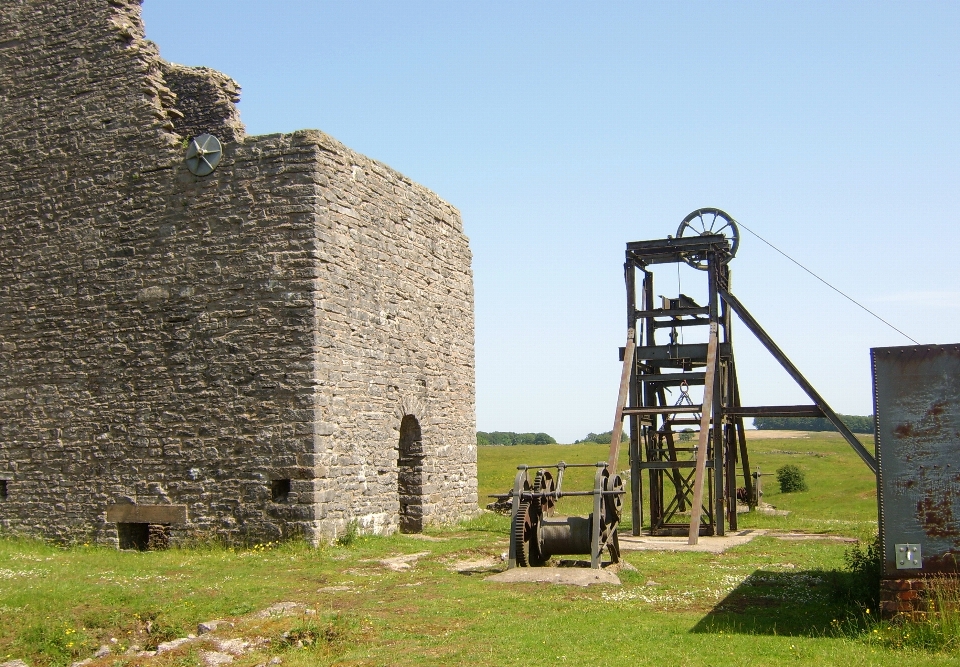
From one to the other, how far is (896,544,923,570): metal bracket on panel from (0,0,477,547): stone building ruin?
8.06 metres

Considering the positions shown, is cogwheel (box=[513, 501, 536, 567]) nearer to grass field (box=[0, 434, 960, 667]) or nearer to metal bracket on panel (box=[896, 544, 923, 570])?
grass field (box=[0, 434, 960, 667])

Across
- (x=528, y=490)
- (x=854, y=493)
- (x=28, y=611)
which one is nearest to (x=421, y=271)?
(x=528, y=490)

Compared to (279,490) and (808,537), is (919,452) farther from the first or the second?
(279,490)

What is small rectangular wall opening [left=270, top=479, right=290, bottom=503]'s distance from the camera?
13711 mm

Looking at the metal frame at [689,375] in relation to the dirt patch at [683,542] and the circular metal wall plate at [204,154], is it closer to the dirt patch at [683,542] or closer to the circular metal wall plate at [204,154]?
the dirt patch at [683,542]

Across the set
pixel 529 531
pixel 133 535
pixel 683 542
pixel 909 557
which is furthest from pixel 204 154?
pixel 909 557

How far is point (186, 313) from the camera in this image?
14562 mm

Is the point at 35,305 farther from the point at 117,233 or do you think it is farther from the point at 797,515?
the point at 797,515

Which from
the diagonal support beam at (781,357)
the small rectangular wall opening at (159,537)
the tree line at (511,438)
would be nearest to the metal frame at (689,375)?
the diagonal support beam at (781,357)

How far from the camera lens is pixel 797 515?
2098 cm

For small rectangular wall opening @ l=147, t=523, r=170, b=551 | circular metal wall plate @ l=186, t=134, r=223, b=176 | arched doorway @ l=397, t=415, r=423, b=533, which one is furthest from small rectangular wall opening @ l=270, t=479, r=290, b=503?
circular metal wall plate @ l=186, t=134, r=223, b=176

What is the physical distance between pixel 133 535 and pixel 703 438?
29.9ft

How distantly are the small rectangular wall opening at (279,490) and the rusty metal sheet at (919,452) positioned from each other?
328 inches

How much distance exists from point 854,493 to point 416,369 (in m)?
16.3
